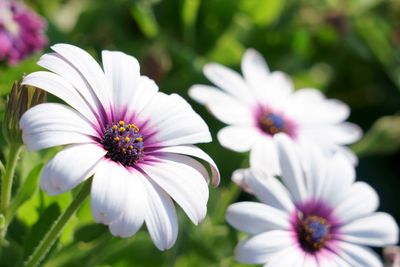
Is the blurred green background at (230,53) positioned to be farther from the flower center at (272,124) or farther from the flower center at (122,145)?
the flower center at (122,145)

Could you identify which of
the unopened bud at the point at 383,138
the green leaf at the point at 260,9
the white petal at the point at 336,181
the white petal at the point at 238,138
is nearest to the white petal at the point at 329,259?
the white petal at the point at 336,181

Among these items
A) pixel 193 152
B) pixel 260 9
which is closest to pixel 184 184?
pixel 193 152

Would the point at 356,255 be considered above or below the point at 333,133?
below

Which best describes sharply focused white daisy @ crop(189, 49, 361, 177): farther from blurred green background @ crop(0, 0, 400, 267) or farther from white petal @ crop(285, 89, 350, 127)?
blurred green background @ crop(0, 0, 400, 267)

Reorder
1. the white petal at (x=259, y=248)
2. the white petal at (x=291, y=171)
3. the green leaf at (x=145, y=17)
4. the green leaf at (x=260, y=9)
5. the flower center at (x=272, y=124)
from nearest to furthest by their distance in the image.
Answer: the white petal at (x=259, y=248) → the white petal at (x=291, y=171) → the flower center at (x=272, y=124) → the green leaf at (x=145, y=17) → the green leaf at (x=260, y=9)

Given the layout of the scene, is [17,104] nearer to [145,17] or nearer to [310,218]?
[310,218]

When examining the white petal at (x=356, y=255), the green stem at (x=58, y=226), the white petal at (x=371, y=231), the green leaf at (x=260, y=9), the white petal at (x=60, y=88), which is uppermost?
the green leaf at (x=260, y=9)
